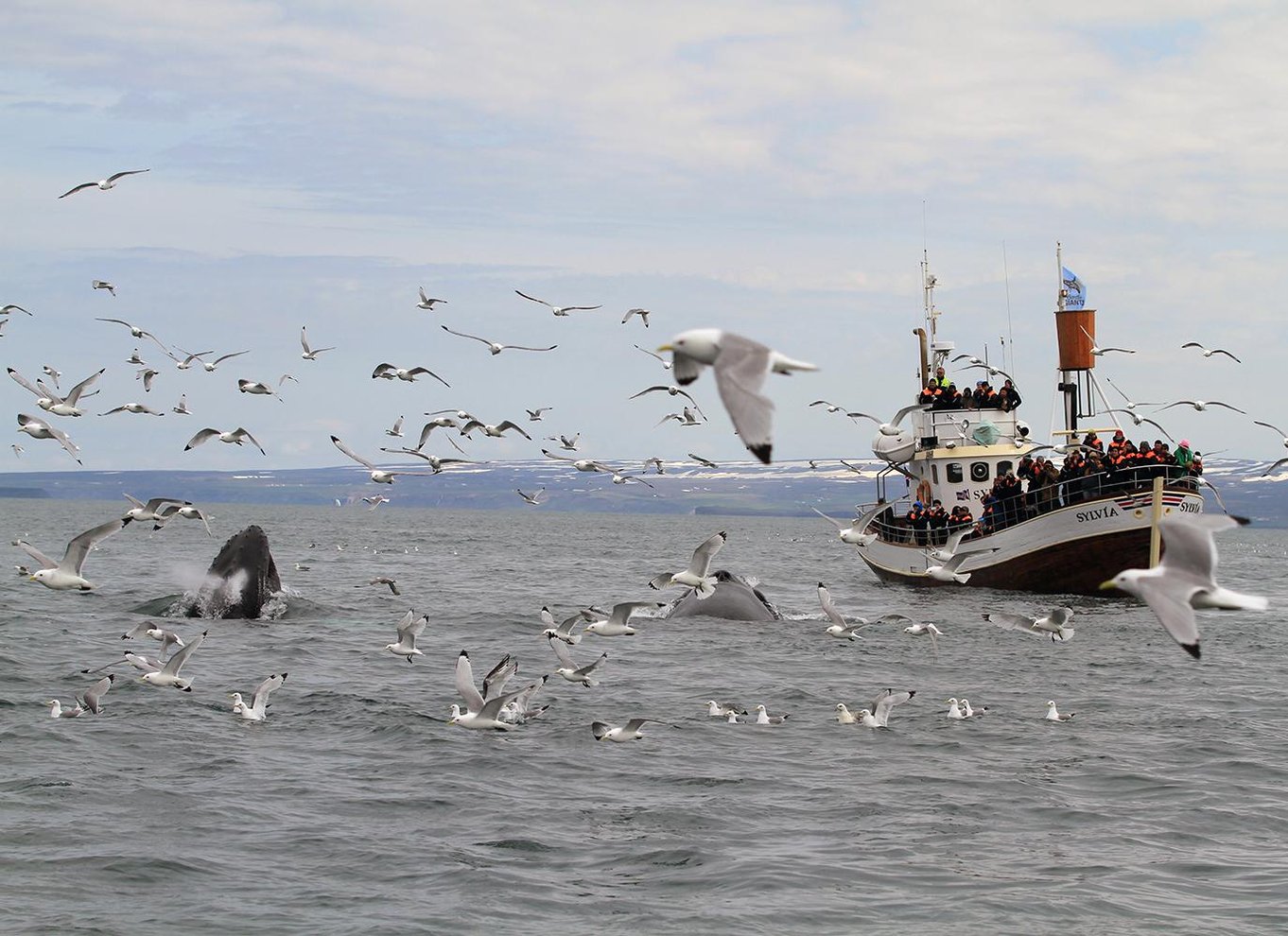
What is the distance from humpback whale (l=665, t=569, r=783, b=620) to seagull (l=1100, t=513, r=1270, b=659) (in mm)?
25962

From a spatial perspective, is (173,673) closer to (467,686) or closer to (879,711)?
(467,686)

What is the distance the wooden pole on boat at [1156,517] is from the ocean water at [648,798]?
10.4m

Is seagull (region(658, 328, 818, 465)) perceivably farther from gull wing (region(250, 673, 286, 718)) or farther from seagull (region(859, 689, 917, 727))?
seagull (region(859, 689, 917, 727))

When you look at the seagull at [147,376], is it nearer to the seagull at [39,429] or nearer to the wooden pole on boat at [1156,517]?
the seagull at [39,429]

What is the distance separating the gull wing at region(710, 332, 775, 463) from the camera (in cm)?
958

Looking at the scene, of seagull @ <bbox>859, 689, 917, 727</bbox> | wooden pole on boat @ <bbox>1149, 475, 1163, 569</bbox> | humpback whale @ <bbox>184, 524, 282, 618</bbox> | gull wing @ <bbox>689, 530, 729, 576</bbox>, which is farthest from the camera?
wooden pole on boat @ <bbox>1149, 475, 1163, 569</bbox>

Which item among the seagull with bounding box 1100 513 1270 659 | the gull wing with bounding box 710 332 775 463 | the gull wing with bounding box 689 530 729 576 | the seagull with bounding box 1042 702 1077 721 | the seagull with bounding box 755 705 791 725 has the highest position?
the gull wing with bounding box 710 332 775 463

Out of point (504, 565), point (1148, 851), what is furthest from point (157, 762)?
point (504, 565)

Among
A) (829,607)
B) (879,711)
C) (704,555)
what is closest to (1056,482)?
(829,607)

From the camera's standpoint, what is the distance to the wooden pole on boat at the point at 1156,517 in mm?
42719

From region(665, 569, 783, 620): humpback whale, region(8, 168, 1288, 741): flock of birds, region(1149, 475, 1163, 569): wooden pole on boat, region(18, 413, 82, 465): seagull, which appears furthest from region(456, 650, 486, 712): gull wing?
region(1149, 475, 1163, 569): wooden pole on boat

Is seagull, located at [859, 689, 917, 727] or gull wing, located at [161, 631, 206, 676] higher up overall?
gull wing, located at [161, 631, 206, 676]

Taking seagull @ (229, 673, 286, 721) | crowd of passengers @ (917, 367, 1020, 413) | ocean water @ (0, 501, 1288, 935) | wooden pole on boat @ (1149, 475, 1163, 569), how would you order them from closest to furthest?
ocean water @ (0, 501, 1288, 935) → seagull @ (229, 673, 286, 721) → wooden pole on boat @ (1149, 475, 1163, 569) → crowd of passengers @ (917, 367, 1020, 413)

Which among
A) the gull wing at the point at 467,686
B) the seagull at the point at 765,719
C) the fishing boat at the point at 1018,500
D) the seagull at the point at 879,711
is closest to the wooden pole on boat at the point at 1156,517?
the fishing boat at the point at 1018,500
